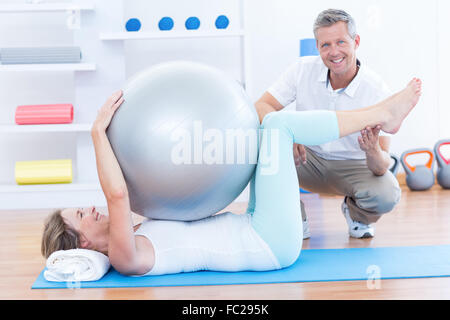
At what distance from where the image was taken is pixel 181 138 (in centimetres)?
190

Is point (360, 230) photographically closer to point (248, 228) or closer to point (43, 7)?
point (248, 228)

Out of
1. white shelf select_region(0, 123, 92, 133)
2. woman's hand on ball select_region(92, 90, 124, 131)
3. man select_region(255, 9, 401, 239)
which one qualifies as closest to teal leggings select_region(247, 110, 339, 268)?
man select_region(255, 9, 401, 239)

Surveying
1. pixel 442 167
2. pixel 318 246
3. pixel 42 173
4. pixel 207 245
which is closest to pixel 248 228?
pixel 207 245

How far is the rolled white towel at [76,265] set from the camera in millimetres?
2035

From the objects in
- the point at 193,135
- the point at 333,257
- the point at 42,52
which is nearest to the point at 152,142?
the point at 193,135

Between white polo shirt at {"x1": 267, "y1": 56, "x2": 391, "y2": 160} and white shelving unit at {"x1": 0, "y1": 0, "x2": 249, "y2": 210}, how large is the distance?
3.57 feet

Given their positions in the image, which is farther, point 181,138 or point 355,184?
point 355,184

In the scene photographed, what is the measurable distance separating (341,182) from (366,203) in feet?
0.53

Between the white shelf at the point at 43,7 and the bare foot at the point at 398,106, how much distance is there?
239 centimetres

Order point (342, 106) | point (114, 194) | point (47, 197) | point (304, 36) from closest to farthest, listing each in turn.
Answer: point (114, 194)
point (342, 106)
point (47, 197)
point (304, 36)

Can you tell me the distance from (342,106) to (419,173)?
1.71 metres

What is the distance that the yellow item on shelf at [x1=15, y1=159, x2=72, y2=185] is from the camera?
3.92 meters

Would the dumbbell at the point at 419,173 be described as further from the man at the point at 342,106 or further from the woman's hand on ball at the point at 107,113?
the woman's hand on ball at the point at 107,113

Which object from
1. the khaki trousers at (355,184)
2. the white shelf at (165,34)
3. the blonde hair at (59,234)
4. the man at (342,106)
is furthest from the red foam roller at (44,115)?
the blonde hair at (59,234)
